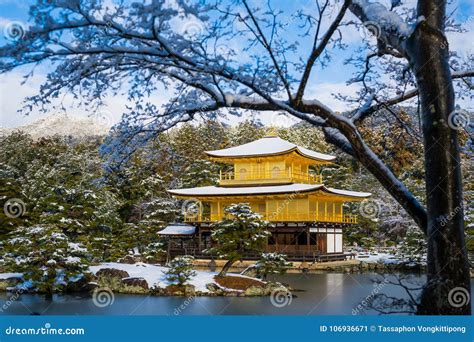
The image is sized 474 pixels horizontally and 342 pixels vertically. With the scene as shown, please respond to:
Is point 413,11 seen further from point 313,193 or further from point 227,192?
point 227,192

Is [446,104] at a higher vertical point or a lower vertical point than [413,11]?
lower

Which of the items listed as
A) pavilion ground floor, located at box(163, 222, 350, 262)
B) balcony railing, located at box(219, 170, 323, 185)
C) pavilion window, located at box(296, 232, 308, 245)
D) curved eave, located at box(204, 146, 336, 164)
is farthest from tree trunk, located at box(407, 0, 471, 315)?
balcony railing, located at box(219, 170, 323, 185)

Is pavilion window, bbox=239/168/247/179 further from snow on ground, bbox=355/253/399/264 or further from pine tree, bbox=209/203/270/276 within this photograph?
pine tree, bbox=209/203/270/276

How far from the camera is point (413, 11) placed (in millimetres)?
3842

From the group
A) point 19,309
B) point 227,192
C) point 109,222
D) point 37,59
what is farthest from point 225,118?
point 227,192

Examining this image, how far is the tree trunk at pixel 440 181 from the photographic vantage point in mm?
2797

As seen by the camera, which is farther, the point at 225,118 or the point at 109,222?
the point at 109,222

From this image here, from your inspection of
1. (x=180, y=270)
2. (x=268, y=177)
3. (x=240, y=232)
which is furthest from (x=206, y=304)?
(x=268, y=177)

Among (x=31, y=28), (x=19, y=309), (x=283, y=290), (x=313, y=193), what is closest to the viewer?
(x=31, y=28)

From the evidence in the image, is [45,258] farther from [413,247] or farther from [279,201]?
[413,247]

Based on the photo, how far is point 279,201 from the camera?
16531 mm

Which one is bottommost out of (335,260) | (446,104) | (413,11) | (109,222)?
(335,260)

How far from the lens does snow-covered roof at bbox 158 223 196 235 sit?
15781mm

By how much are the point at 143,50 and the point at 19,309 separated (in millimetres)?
7217
